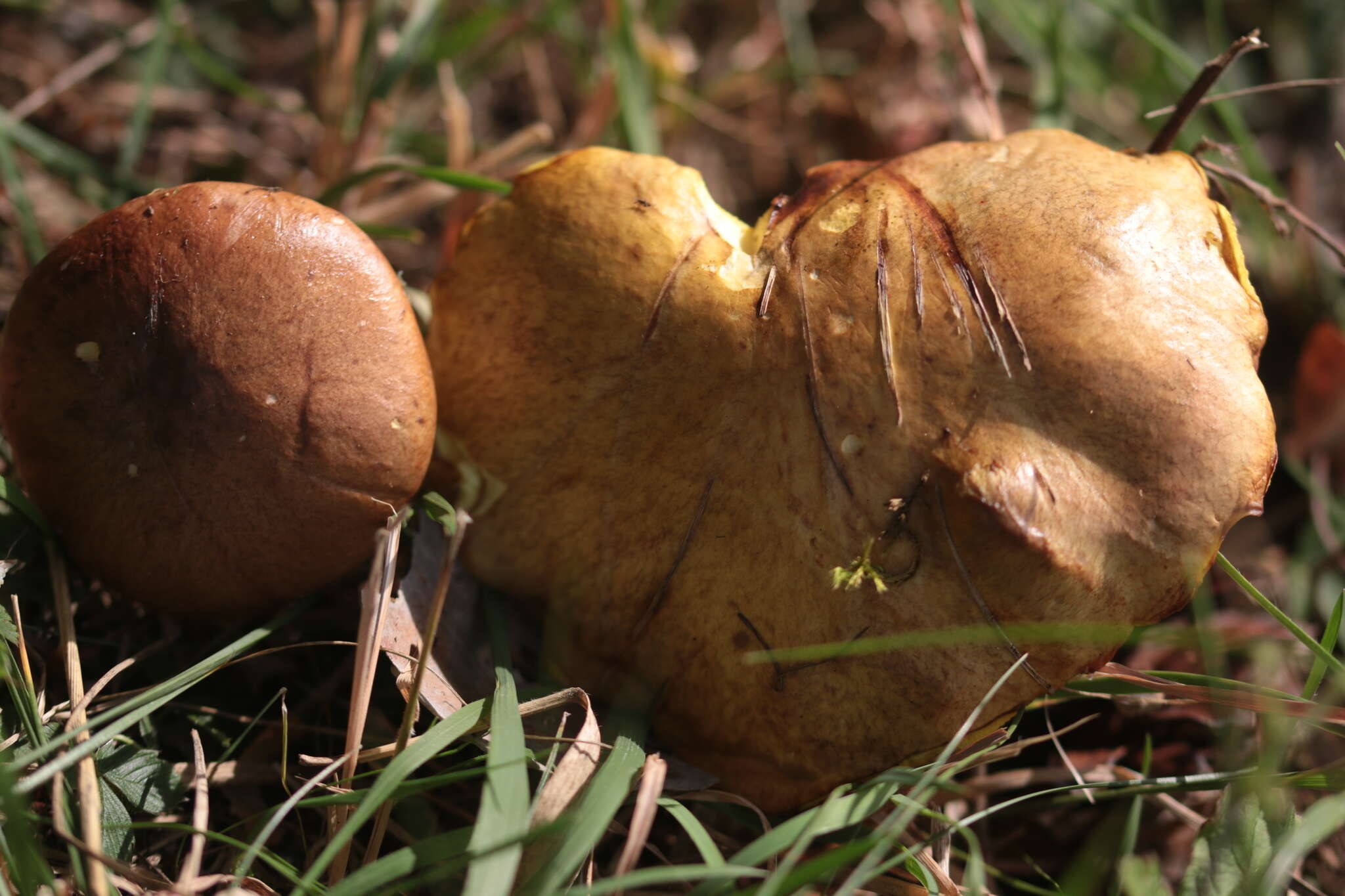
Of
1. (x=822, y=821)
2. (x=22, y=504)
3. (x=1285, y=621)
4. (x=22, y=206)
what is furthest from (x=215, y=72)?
(x=1285, y=621)

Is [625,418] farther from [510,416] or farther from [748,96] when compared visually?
[748,96]

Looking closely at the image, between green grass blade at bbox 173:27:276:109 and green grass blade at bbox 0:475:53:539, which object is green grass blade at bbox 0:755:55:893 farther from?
green grass blade at bbox 173:27:276:109

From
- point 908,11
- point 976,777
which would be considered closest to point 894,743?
point 976,777

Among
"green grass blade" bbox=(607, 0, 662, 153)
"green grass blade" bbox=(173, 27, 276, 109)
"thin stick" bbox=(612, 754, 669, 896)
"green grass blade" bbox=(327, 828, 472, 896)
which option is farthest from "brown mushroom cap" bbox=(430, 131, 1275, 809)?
"green grass blade" bbox=(173, 27, 276, 109)

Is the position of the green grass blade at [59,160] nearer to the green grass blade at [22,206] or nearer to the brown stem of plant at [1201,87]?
the green grass blade at [22,206]

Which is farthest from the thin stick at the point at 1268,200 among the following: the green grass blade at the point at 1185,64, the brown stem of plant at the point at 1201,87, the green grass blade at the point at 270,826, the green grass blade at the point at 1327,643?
the green grass blade at the point at 270,826

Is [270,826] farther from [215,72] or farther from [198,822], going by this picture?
[215,72]
